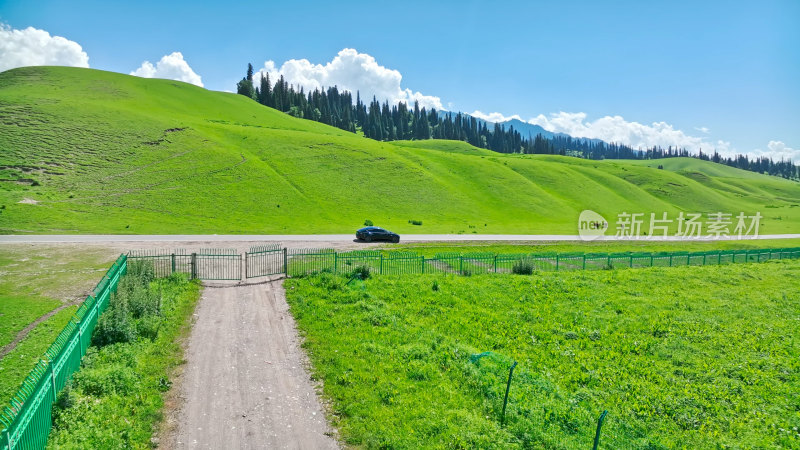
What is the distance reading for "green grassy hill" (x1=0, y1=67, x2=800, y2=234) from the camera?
5191cm

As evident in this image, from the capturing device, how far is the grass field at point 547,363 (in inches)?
428

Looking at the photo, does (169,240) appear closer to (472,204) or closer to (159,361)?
(159,361)

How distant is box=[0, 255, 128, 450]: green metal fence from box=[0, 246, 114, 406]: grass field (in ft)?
6.15

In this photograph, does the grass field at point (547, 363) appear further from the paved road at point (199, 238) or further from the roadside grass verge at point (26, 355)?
the paved road at point (199, 238)

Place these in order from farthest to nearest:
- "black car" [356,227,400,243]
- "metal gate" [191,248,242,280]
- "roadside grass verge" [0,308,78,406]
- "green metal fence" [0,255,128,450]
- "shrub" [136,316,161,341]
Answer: "black car" [356,227,400,243], "metal gate" [191,248,242,280], "shrub" [136,316,161,341], "roadside grass verge" [0,308,78,406], "green metal fence" [0,255,128,450]

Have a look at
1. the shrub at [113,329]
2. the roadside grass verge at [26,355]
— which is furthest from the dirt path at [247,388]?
the roadside grass verge at [26,355]

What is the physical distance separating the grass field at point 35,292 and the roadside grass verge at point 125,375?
7.11 ft

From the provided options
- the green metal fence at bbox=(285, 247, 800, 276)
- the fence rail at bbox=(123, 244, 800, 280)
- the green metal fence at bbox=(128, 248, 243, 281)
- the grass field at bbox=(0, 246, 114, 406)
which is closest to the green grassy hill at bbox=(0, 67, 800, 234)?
the grass field at bbox=(0, 246, 114, 406)

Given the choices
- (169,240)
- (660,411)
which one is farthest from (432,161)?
(660,411)

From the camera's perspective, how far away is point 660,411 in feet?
39.9

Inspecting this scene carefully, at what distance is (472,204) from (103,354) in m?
68.8

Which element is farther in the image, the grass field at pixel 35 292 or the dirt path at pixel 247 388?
the grass field at pixel 35 292

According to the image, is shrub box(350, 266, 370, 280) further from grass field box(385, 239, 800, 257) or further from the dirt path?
grass field box(385, 239, 800, 257)

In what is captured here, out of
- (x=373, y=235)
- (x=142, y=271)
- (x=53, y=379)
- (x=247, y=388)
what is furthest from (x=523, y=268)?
(x=53, y=379)
